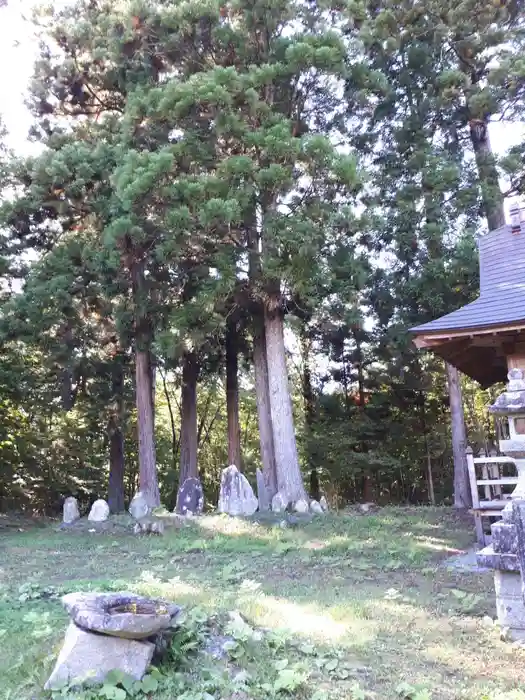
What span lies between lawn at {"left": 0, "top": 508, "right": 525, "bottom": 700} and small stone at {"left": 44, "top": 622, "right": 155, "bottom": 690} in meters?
0.15

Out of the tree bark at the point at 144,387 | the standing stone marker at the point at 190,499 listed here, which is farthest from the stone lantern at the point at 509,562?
the tree bark at the point at 144,387

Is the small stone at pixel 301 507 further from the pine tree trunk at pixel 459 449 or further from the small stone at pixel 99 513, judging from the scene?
the small stone at pixel 99 513

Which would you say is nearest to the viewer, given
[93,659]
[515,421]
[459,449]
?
[93,659]

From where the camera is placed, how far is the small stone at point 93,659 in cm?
284

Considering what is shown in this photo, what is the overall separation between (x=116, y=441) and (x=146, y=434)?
4.64 metres

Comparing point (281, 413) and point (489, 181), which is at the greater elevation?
point (489, 181)

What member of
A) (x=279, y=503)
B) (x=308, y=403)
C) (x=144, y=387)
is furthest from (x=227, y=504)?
(x=308, y=403)

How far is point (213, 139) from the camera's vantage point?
37.6 feet

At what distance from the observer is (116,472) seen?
55.7ft

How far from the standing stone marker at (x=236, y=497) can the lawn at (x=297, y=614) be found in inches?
92.8

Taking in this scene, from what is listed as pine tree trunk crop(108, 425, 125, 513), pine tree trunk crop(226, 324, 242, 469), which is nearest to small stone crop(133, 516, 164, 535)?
pine tree trunk crop(226, 324, 242, 469)

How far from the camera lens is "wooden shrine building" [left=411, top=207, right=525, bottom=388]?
684 cm

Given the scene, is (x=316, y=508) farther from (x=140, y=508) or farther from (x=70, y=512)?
(x=70, y=512)

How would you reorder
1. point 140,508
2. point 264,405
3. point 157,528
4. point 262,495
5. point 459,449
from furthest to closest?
point 264,405, point 459,449, point 262,495, point 140,508, point 157,528
